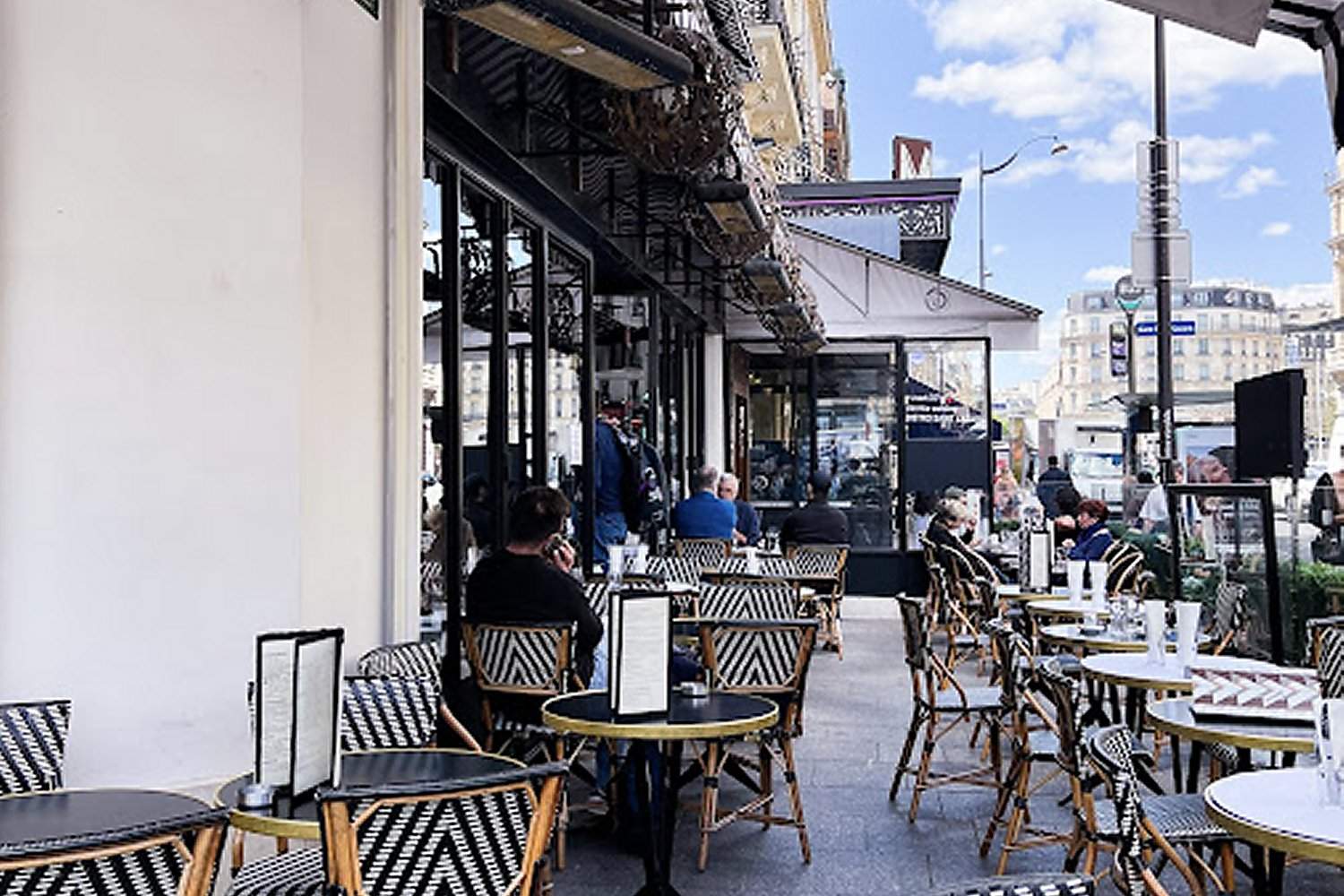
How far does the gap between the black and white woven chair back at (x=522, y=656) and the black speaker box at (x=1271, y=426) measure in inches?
176

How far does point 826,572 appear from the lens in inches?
406

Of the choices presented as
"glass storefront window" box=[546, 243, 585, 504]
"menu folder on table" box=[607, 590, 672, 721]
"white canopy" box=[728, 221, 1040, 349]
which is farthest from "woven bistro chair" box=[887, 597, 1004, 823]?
"white canopy" box=[728, 221, 1040, 349]

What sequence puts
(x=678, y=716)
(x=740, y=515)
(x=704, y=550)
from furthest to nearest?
1. (x=740, y=515)
2. (x=704, y=550)
3. (x=678, y=716)

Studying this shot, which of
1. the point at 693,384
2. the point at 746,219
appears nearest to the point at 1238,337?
the point at 693,384

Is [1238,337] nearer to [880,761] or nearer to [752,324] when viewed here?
[752,324]

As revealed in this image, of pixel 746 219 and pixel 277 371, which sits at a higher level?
pixel 746 219

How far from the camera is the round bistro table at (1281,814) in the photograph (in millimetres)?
2799

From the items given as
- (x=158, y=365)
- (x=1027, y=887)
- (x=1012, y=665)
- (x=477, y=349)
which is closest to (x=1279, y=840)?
(x=1027, y=887)

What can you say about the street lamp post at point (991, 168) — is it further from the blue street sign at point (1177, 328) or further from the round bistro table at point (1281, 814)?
the round bistro table at point (1281, 814)

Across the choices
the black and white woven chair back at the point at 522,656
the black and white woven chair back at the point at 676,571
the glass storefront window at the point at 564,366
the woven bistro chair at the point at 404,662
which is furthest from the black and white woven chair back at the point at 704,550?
the woven bistro chair at the point at 404,662

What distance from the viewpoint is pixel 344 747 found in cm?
389

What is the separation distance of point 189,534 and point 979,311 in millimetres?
12609

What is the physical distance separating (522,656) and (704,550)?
5012mm

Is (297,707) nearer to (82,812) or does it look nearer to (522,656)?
(82,812)
